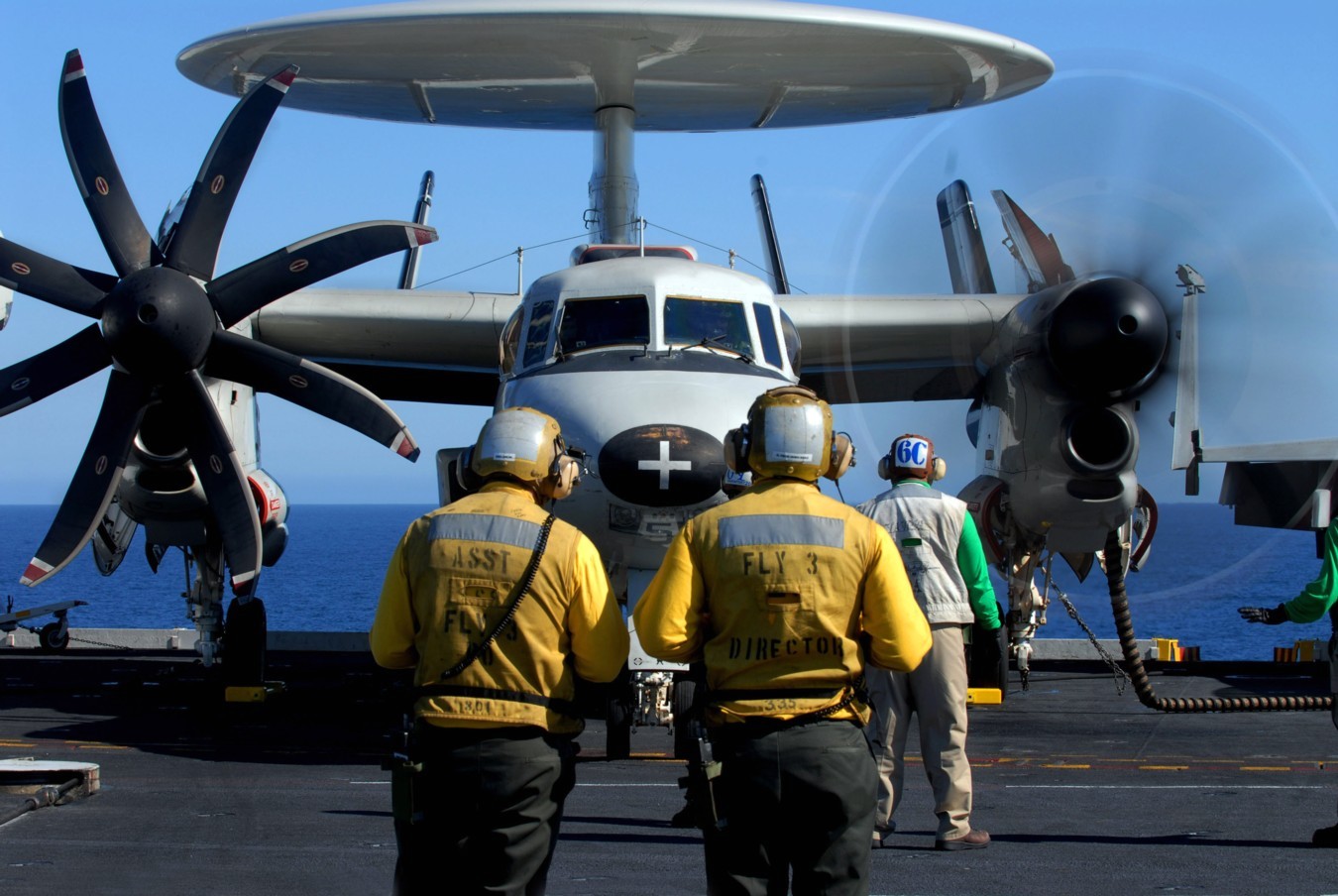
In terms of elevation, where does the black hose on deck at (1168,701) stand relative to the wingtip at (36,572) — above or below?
below

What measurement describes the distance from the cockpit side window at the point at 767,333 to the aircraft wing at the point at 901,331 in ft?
13.8

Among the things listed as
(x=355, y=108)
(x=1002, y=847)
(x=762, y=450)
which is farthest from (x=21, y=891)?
(x=355, y=108)

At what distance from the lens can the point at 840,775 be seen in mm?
4516

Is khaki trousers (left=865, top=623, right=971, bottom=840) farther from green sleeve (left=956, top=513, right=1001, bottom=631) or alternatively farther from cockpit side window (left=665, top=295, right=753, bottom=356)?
cockpit side window (left=665, top=295, right=753, bottom=356)

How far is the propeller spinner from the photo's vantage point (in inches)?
488

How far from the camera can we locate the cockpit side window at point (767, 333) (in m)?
11.3

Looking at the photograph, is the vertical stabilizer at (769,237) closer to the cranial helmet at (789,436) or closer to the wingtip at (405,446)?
the wingtip at (405,446)

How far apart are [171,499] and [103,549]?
1929mm

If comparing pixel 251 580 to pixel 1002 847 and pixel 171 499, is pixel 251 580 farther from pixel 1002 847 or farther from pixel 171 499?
pixel 1002 847

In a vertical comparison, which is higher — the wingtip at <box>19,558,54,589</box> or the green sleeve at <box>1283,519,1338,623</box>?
the wingtip at <box>19,558,54,589</box>

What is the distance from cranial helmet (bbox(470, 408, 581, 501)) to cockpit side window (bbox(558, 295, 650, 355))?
19.0ft

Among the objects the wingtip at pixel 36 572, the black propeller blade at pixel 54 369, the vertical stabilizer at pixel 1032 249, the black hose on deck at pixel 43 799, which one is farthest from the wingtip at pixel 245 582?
the vertical stabilizer at pixel 1032 249

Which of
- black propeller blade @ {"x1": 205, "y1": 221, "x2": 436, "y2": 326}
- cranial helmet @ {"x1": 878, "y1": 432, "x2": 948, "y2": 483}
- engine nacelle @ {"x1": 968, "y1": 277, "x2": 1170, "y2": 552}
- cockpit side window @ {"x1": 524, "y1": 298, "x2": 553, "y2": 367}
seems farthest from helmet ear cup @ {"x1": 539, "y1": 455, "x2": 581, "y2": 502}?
engine nacelle @ {"x1": 968, "y1": 277, "x2": 1170, "y2": 552}

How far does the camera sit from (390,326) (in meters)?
15.6
